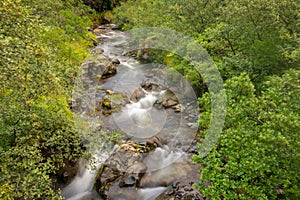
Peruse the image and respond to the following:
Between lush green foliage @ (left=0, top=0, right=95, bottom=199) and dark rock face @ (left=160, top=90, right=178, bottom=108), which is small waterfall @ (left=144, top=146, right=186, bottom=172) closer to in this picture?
dark rock face @ (left=160, top=90, right=178, bottom=108)

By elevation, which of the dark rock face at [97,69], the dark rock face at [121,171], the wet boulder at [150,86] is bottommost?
the dark rock face at [121,171]

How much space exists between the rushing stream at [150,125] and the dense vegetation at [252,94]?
2141mm

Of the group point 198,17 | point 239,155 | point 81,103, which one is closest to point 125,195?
point 239,155

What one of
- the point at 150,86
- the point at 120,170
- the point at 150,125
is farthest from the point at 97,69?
the point at 120,170

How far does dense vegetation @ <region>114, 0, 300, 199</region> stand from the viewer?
8227 mm

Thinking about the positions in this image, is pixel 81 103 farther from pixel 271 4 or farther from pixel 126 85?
pixel 271 4

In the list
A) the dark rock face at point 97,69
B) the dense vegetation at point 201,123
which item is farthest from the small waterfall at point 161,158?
the dark rock face at point 97,69

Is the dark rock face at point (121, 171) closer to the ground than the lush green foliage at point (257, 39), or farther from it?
closer to the ground

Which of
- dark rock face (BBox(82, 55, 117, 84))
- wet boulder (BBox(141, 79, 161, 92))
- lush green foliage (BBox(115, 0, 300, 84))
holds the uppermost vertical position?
lush green foliage (BBox(115, 0, 300, 84))

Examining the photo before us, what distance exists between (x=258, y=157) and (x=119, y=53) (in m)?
29.0

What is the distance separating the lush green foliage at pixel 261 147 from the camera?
8078 millimetres

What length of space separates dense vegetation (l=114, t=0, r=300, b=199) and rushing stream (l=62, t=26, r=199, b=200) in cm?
214

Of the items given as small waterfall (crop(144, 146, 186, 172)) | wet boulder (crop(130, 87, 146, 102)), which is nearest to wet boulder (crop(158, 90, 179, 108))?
wet boulder (crop(130, 87, 146, 102))

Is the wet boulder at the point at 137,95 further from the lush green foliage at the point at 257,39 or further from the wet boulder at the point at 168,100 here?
the lush green foliage at the point at 257,39
